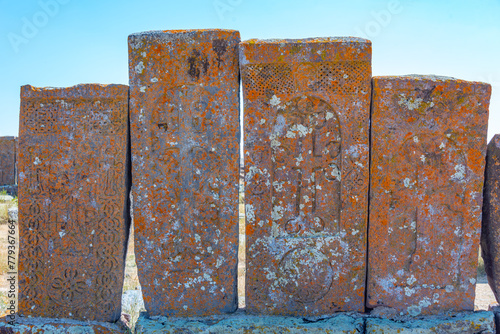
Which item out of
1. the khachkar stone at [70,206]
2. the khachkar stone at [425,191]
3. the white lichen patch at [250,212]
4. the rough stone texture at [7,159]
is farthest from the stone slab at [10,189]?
the khachkar stone at [425,191]

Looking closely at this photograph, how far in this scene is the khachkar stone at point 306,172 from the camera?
2791 mm

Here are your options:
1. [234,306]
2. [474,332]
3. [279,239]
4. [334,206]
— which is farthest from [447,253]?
[234,306]

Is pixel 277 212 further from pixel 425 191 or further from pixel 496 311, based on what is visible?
pixel 496 311

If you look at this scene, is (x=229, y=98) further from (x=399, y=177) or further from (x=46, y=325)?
(x=46, y=325)

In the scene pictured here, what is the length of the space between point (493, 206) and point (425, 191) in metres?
0.55

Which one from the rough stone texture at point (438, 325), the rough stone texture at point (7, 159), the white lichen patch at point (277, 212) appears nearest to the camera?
the rough stone texture at point (438, 325)

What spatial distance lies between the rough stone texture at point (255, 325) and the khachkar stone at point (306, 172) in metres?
0.09

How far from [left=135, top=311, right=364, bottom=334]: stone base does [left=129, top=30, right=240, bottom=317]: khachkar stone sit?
12 centimetres

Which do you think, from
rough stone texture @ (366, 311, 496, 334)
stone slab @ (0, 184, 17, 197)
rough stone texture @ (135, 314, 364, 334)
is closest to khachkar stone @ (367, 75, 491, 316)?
rough stone texture @ (366, 311, 496, 334)

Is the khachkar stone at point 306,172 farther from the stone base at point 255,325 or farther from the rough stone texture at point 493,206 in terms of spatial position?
the rough stone texture at point 493,206

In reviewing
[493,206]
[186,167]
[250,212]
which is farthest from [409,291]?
[186,167]

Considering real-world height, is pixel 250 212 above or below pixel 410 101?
below

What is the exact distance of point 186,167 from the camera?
9.52ft

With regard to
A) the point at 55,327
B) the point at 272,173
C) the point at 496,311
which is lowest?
the point at 55,327
